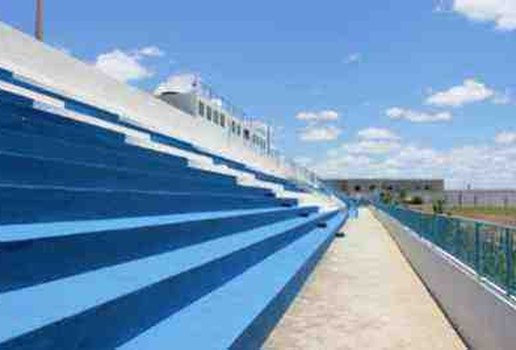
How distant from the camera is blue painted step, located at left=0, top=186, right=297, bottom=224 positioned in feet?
13.8

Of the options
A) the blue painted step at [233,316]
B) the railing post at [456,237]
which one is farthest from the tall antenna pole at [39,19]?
the railing post at [456,237]

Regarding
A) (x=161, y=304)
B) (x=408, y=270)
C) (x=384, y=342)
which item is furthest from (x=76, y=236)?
(x=408, y=270)

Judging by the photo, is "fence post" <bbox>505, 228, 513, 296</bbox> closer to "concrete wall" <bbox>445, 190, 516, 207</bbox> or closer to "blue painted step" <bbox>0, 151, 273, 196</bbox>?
"blue painted step" <bbox>0, 151, 273, 196</bbox>

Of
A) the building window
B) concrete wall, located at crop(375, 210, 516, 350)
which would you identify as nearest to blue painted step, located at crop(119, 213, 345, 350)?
concrete wall, located at crop(375, 210, 516, 350)

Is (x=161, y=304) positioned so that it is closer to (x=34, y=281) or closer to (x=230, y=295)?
(x=34, y=281)

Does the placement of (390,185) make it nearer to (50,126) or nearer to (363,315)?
(363,315)

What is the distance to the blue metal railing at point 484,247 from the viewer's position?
632cm

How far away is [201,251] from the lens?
6.71 metres

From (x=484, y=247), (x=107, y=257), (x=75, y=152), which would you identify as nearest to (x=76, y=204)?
(x=107, y=257)

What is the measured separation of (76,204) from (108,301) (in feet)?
4.81

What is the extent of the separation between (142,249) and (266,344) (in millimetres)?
1867

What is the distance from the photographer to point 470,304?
7.41 meters

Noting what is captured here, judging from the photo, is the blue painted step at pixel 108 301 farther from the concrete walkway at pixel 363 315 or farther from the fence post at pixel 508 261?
the fence post at pixel 508 261

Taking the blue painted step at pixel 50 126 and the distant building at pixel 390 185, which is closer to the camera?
the blue painted step at pixel 50 126
